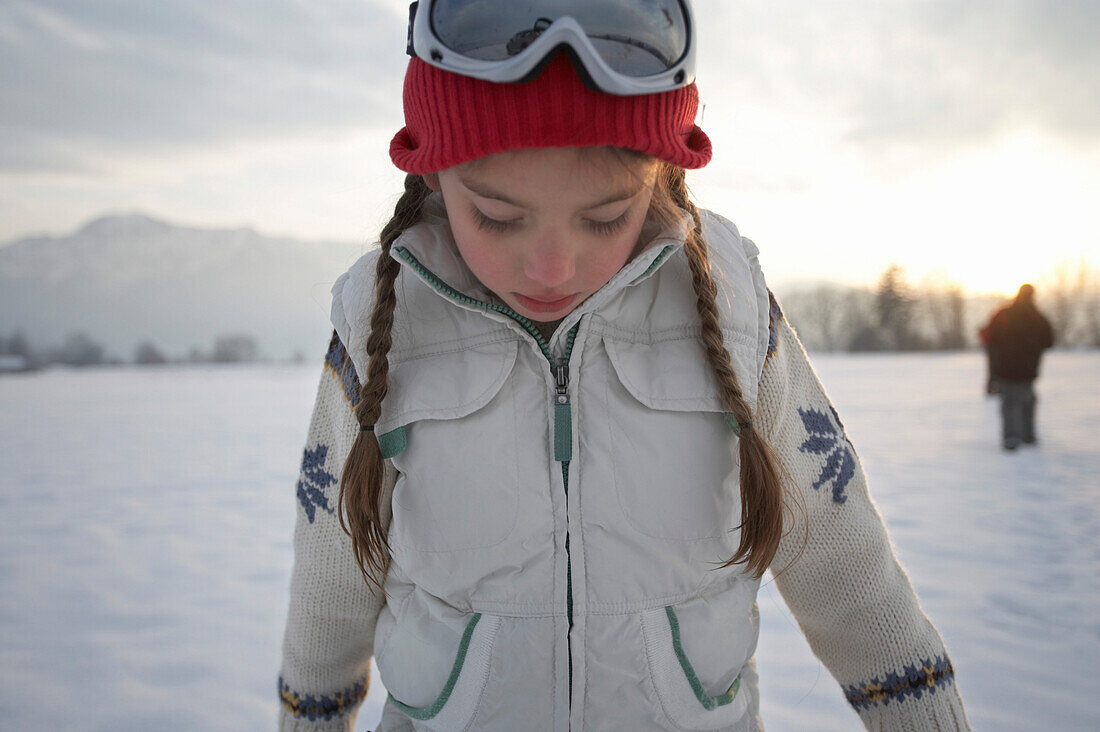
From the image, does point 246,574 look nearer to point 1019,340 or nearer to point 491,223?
Result: point 491,223

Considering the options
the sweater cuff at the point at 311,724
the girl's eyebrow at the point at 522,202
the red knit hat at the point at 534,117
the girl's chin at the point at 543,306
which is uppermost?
the red knit hat at the point at 534,117

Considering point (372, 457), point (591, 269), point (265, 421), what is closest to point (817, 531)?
point (591, 269)

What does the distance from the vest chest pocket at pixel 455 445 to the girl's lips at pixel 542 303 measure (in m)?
0.10

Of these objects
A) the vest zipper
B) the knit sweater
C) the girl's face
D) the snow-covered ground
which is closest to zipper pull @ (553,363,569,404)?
the vest zipper

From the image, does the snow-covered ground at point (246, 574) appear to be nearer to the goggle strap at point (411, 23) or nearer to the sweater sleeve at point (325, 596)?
the sweater sleeve at point (325, 596)

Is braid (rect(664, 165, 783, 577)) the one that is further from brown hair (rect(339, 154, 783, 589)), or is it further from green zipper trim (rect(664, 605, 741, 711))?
green zipper trim (rect(664, 605, 741, 711))

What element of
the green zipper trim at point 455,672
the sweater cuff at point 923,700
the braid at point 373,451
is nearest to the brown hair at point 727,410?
the braid at point 373,451

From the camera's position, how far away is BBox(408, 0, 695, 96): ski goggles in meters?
0.91

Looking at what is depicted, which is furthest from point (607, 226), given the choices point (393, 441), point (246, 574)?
point (246, 574)

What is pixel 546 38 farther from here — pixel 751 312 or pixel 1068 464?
pixel 1068 464

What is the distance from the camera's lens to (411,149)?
3.77ft

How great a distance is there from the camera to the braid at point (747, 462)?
3.56ft

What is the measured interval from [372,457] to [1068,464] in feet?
20.4

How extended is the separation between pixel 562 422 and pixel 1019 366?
22.0 feet
